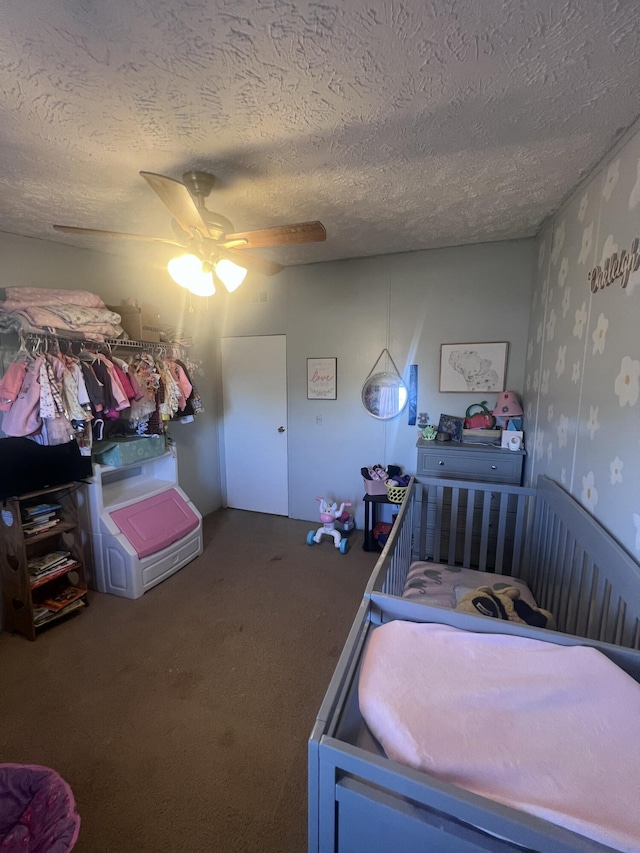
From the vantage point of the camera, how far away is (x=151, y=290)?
317 centimetres

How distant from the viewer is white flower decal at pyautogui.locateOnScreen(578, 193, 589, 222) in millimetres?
1758

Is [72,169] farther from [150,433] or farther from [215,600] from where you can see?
[215,600]

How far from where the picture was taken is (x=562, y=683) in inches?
33.9

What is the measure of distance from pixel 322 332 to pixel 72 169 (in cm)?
212

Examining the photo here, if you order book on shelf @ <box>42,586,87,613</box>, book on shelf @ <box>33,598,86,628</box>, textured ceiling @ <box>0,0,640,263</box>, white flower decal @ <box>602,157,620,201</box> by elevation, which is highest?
textured ceiling @ <box>0,0,640,263</box>

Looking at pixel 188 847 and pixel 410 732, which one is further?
pixel 188 847

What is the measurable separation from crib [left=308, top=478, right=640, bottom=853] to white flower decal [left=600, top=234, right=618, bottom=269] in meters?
1.03

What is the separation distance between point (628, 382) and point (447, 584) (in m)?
1.17

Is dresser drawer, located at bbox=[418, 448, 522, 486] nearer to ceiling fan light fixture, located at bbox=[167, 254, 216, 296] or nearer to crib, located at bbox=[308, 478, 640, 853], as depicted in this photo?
crib, located at bbox=[308, 478, 640, 853]

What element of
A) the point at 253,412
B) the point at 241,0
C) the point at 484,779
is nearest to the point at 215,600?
the point at 253,412

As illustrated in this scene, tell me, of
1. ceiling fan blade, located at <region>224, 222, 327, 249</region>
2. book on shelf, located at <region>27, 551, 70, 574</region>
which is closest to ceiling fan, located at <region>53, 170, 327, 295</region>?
ceiling fan blade, located at <region>224, 222, 327, 249</region>

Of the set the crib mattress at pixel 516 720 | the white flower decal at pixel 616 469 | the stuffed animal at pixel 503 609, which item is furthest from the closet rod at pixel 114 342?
the white flower decal at pixel 616 469

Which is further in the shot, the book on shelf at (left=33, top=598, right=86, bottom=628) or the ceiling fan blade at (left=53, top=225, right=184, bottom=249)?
the book on shelf at (left=33, top=598, right=86, bottom=628)

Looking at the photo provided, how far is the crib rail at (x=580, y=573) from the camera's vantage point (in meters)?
1.17
